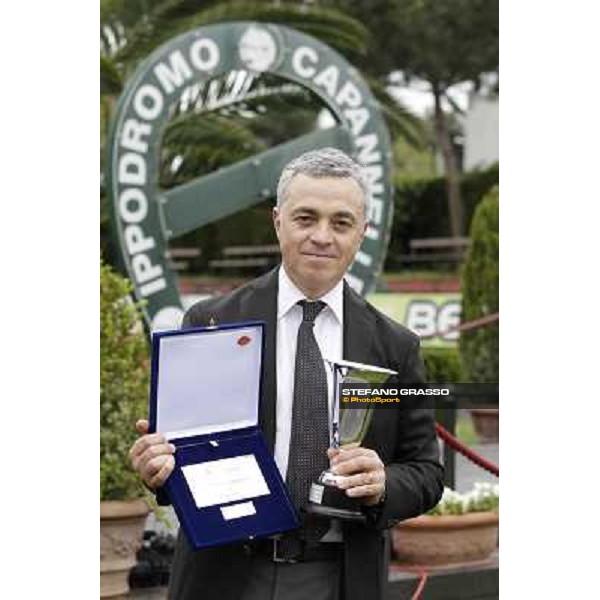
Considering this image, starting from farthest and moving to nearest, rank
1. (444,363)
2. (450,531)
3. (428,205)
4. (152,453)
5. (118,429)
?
(428,205) < (444,363) < (450,531) < (118,429) < (152,453)

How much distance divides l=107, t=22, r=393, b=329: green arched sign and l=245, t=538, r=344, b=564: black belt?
3162 mm

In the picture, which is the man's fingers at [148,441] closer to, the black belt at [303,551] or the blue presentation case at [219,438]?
the blue presentation case at [219,438]

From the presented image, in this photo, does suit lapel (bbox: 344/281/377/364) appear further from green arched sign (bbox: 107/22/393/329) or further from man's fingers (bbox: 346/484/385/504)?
green arched sign (bbox: 107/22/393/329)

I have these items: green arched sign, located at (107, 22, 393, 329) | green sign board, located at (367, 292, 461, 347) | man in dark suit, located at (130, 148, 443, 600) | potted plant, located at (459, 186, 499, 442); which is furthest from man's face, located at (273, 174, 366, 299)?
green sign board, located at (367, 292, 461, 347)

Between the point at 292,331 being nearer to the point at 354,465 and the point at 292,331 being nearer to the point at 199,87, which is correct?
the point at 354,465

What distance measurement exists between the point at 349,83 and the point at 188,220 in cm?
107

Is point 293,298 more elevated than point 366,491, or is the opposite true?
point 293,298

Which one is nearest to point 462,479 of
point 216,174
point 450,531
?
point 450,531

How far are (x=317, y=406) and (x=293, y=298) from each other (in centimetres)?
19

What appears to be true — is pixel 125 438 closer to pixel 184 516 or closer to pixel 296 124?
pixel 184 516

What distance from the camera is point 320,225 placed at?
1834 millimetres

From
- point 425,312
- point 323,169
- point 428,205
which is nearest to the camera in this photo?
point 323,169

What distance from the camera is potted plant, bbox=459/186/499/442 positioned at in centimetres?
764
